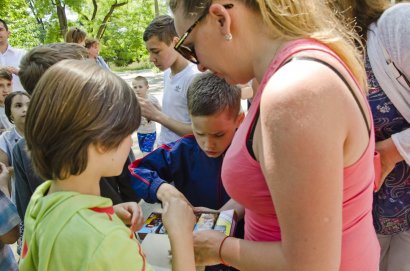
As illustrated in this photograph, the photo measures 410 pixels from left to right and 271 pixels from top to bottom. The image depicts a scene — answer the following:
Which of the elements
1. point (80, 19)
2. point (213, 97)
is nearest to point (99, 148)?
point (213, 97)

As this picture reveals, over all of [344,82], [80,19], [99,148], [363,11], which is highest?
[363,11]

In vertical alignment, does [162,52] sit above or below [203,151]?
above

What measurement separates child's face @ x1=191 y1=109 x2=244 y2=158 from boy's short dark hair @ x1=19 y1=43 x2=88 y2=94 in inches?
34.0

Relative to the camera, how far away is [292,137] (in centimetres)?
77

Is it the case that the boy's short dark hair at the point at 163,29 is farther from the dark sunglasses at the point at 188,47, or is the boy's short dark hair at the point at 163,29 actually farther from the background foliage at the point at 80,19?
the background foliage at the point at 80,19

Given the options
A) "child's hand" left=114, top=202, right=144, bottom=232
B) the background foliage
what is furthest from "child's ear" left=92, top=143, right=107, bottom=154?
the background foliage

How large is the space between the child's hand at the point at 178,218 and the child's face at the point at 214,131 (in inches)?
21.3

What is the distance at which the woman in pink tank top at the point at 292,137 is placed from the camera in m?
0.78

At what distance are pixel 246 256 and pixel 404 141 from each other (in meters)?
0.87

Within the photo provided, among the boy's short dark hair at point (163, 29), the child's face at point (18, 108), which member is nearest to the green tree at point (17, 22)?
the boy's short dark hair at point (163, 29)

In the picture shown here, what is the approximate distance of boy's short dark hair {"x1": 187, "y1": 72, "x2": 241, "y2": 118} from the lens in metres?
1.89

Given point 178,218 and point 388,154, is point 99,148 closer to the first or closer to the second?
point 178,218

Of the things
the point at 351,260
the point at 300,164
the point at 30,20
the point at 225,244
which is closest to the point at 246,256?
the point at 225,244

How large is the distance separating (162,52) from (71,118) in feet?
8.45
